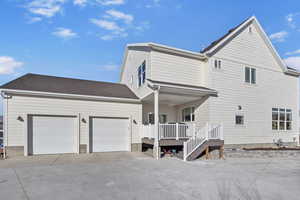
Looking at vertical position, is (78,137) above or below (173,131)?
below

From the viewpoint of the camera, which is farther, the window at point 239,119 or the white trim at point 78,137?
the window at point 239,119

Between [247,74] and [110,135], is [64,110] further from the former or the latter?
[247,74]

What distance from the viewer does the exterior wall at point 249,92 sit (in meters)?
11.7

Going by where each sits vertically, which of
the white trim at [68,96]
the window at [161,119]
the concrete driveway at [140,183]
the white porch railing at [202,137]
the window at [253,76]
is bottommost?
the concrete driveway at [140,183]

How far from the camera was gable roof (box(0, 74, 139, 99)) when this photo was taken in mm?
10492

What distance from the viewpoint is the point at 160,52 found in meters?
11.2

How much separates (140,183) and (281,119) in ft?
43.3

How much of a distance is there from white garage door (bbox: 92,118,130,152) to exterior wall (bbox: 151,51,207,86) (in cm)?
383

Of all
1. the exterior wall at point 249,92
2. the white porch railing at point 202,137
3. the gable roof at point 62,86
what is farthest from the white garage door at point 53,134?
the exterior wall at point 249,92

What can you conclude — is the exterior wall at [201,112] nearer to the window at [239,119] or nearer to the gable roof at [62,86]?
the window at [239,119]

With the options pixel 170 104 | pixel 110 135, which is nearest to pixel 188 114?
pixel 170 104

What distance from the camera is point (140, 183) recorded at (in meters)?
5.50

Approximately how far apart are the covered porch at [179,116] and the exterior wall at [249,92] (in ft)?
2.79

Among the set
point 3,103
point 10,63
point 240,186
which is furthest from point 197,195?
point 10,63
